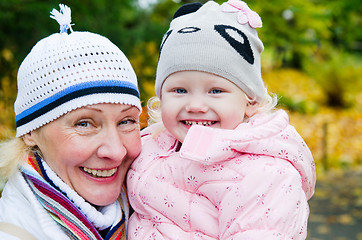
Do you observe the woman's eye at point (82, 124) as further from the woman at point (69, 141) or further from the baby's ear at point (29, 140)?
the baby's ear at point (29, 140)

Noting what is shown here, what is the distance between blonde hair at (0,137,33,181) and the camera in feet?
6.60

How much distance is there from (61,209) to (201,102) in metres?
0.80

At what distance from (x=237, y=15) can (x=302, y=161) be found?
81 centimetres

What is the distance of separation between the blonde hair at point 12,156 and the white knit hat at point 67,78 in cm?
8

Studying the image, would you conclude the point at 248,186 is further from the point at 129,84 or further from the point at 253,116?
the point at 129,84

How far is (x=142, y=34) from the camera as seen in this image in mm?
6234

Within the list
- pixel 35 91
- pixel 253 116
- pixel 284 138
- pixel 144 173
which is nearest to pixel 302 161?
pixel 284 138

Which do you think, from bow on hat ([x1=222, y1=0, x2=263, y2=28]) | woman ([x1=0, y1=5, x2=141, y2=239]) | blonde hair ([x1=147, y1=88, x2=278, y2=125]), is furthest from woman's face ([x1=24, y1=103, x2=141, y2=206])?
bow on hat ([x1=222, y1=0, x2=263, y2=28])

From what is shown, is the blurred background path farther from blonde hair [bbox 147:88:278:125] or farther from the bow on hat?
the bow on hat

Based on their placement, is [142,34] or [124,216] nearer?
[124,216]

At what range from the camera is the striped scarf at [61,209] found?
1.87m

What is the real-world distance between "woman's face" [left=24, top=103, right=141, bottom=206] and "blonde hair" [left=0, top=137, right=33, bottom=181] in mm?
47

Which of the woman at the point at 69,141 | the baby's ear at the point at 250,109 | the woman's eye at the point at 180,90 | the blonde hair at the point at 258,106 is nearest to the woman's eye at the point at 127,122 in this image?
the woman at the point at 69,141

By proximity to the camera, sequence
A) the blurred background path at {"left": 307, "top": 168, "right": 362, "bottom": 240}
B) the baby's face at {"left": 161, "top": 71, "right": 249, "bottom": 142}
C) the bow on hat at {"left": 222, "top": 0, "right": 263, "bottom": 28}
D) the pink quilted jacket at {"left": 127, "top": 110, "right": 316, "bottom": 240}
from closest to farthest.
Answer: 1. the pink quilted jacket at {"left": 127, "top": 110, "right": 316, "bottom": 240}
2. the baby's face at {"left": 161, "top": 71, "right": 249, "bottom": 142}
3. the bow on hat at {"left": 222, "top": 0, "right": 263, "bottom": 28}
4. the blurred background path at {"left": 307, "top": 168, "right": 362, "bottom": 240}
